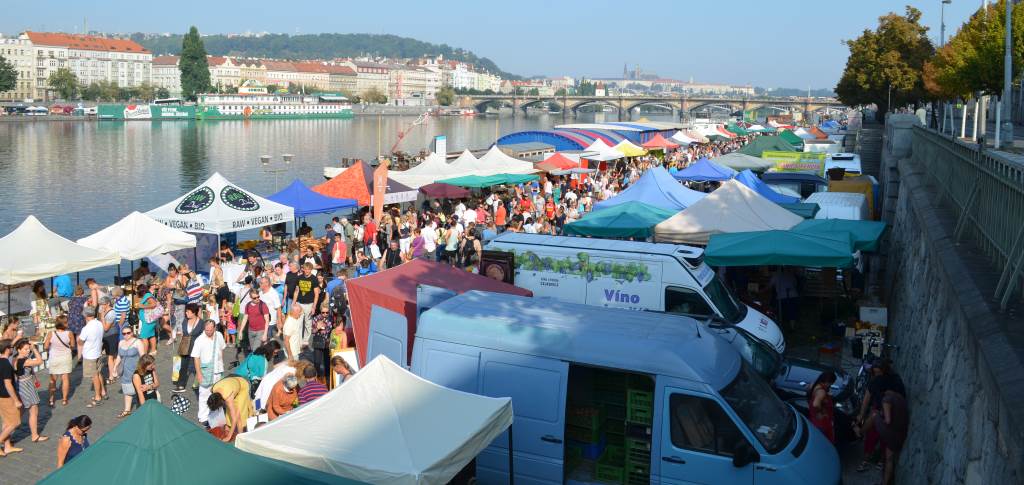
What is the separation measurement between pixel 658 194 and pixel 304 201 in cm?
746

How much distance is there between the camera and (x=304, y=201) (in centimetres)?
1922

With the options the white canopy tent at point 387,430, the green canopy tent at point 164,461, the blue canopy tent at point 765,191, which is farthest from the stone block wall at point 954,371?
the blue canopy tent at point 765,191

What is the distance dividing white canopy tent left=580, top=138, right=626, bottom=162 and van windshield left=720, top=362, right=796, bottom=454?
88.8ft

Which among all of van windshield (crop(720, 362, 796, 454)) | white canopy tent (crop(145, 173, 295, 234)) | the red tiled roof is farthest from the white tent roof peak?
the red tiled roof

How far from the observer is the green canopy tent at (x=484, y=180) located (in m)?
24.5

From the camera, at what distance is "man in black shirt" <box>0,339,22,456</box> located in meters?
8.66

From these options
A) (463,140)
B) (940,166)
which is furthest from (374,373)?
(463,140)

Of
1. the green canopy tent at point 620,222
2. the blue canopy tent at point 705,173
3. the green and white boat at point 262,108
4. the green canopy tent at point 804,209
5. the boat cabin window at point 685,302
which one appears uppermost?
the green and white boat at point 262,108

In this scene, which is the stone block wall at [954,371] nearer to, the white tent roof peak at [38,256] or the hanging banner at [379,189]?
the white tent roof peak at [38,256]

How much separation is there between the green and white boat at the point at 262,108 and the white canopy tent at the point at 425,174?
116 m

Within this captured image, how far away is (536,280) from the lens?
11.9 m

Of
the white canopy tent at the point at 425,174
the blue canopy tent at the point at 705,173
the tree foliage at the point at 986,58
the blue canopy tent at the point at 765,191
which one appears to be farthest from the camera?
the blue canopy tent at the point at 705,173

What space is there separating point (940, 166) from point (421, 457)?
924cm

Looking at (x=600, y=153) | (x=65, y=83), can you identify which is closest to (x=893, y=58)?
(x=600, y=153)
